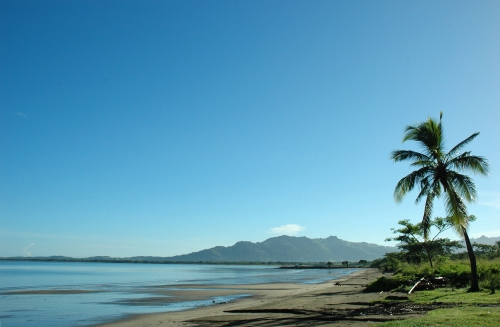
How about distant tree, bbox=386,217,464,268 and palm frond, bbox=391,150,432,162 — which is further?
distant tree, bbox=386,217,464,268

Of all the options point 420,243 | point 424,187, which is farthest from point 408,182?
point 420,243

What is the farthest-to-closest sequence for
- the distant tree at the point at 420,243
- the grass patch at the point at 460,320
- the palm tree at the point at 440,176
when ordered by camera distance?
the distant tree at the point at 420,243, the palm tree at the point at 440,176, the grass patch at the point at 460,320

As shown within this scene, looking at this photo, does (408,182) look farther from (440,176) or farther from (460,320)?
(460,320)

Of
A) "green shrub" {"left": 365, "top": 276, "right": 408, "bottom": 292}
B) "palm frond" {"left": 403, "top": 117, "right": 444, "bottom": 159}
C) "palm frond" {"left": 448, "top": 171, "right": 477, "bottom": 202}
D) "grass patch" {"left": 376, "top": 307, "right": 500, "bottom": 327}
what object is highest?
"palm frond" {"left": 403, "top": 117, "right": 444, "bottom": 159}

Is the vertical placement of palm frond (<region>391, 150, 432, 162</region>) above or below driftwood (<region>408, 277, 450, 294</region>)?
above

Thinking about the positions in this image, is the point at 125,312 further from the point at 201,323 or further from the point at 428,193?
the point at 428,193

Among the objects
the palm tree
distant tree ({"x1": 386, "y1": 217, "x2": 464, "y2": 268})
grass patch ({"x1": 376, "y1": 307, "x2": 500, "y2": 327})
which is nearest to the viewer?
grass patch ({"x1": 376, "y1": 307, "x2": 500, "y2": 327})

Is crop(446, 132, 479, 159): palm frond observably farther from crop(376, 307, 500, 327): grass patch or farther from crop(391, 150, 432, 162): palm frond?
crop(376, 307, 500, 327): grass patch

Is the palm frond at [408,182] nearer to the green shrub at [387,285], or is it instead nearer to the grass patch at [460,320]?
the green shrub at [387,285]

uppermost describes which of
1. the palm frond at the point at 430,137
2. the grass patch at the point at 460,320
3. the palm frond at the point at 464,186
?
the palm frond at the point at 430,137

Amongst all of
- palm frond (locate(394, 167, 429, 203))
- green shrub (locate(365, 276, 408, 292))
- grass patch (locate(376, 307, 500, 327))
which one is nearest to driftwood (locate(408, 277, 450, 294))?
green shrub (locate(365, 276, 408, 292))

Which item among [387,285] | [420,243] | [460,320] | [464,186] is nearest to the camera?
[460,320]

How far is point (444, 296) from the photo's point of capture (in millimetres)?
18938

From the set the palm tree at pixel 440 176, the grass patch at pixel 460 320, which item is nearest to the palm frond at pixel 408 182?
the palm tree at pixel 440 176
